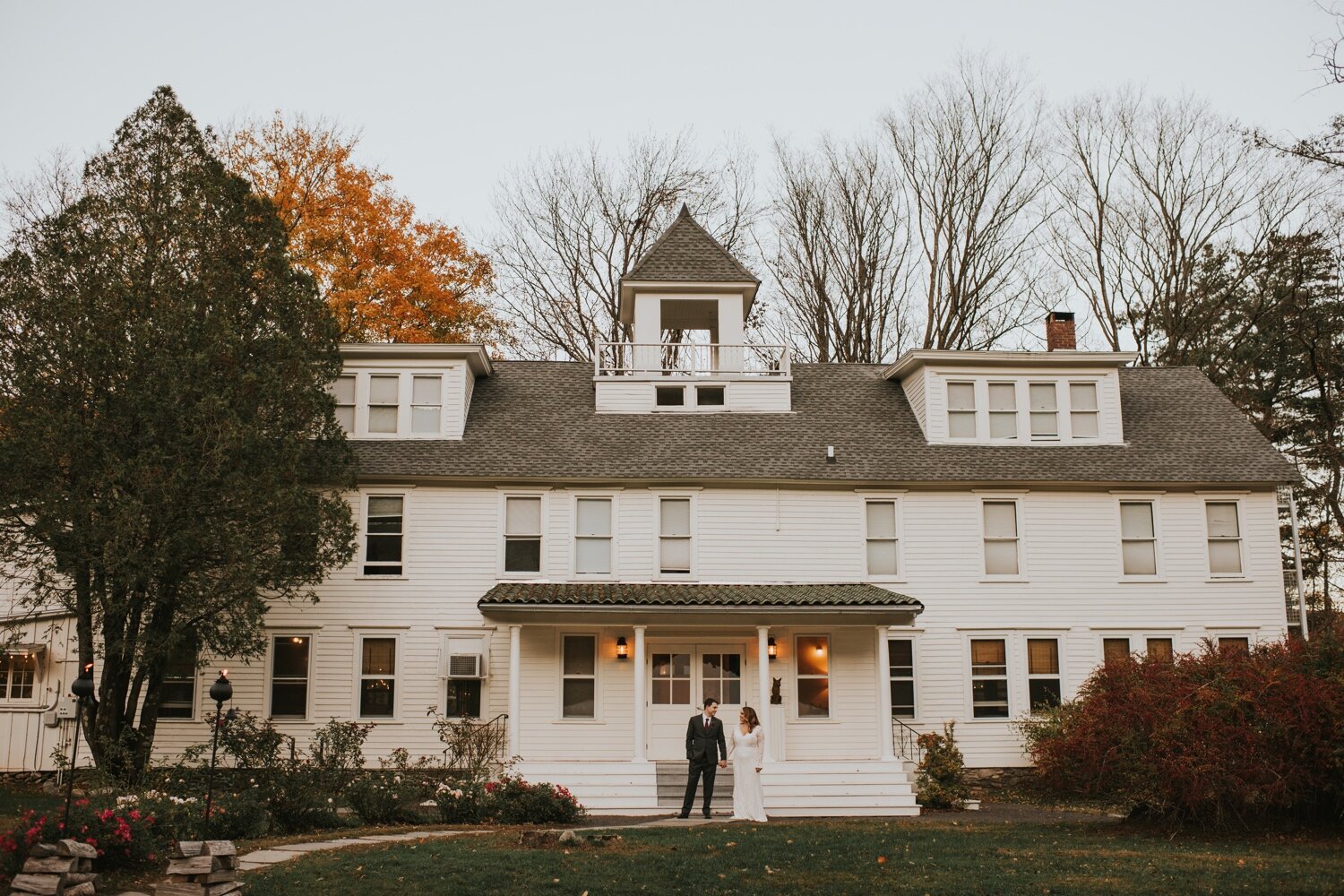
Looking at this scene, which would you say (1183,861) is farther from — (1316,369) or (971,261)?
(971,261)

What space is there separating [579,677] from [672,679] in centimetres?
176

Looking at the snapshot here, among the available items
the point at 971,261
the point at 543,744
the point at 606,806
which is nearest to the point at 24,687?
the point at 543,744

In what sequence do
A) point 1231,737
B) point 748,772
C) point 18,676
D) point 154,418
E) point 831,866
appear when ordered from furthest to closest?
point 18,676
point 154,418
point 748,772
point 1231,737
point 831,866

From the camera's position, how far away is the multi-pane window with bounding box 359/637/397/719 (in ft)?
71.6

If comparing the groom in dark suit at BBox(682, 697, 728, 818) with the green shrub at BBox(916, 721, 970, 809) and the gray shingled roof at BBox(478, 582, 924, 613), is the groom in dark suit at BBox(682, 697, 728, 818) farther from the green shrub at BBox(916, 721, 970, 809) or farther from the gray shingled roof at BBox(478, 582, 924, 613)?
the green shrub at BBox(916, 721, 970, 809)

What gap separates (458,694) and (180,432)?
7.22m

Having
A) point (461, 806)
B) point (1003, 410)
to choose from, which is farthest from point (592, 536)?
point (1003, 410)

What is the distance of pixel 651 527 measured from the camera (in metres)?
22.8

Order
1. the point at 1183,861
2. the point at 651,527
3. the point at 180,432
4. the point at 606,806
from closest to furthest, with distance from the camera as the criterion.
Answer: the point at 1183,861 → the point at 180,432 → the point at 606,806 → the point at 651,527

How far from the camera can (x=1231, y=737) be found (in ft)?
46.4

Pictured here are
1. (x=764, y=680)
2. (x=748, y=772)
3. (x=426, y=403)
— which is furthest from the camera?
(x=426, y=403)

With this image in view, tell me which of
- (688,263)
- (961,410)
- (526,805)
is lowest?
(526,805)

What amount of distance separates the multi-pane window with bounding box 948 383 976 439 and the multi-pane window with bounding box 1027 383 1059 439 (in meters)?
1.23

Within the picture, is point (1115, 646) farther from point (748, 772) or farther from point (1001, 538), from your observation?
point (748, 772)
